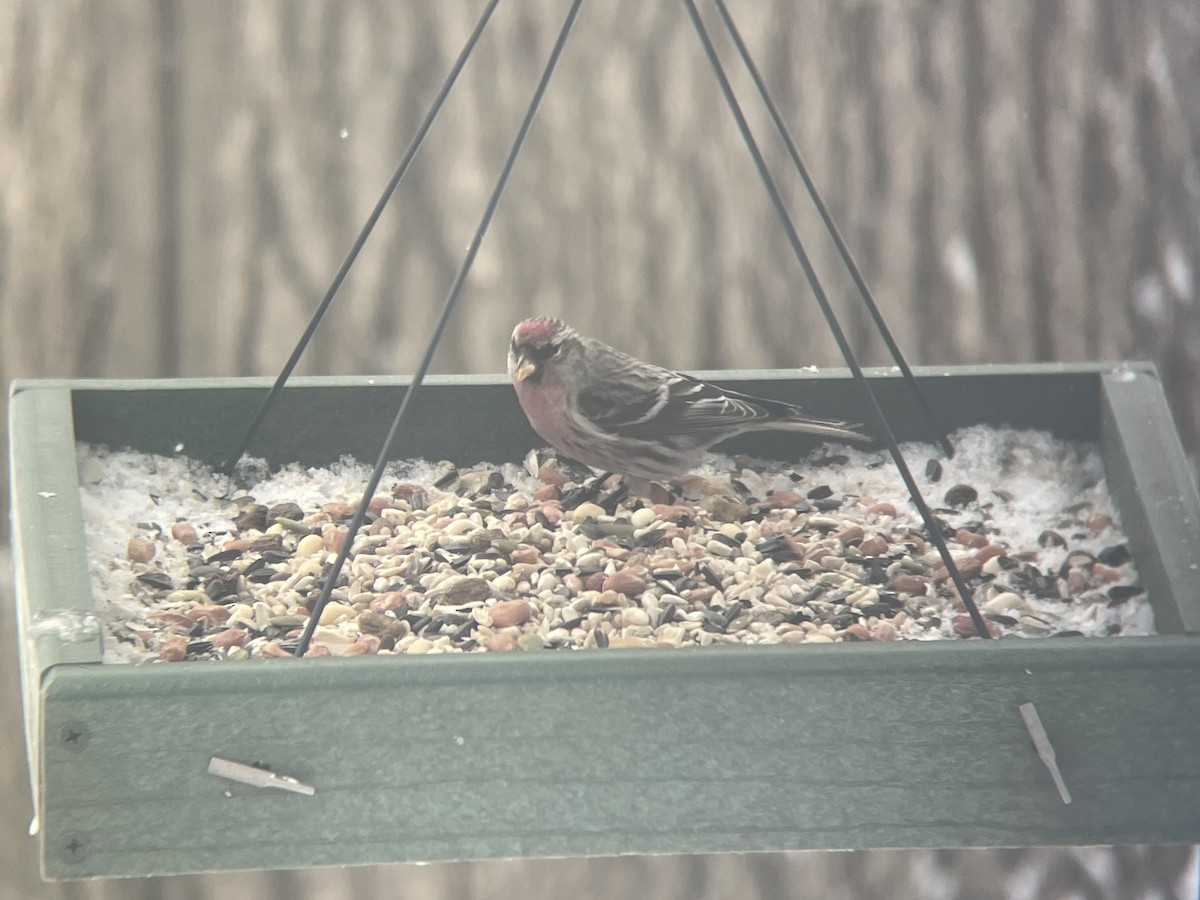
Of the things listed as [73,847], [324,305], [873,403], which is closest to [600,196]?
[324,305]

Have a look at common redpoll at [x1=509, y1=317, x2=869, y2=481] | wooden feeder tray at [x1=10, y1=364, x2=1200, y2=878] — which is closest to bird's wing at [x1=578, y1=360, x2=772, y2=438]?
common redpoll at [x1=509, y1=317, x2=869, y2=481]

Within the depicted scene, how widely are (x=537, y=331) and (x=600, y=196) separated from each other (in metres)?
0.51

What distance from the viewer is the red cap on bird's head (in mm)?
1463

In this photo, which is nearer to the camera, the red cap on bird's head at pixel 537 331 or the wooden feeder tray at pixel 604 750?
the wooden feeder tray at pixel 604 750

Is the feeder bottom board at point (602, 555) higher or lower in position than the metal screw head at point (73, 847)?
higher

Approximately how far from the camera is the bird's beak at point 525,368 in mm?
1427

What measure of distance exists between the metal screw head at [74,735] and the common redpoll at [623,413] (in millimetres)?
578

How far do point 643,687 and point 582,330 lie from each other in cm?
100

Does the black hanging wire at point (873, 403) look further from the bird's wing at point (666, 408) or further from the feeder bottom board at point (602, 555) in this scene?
the bird's wing at point (666, 408)

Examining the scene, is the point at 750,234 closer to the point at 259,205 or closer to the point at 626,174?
the point at 626,174

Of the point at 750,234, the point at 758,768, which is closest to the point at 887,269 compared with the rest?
the point at 750,234

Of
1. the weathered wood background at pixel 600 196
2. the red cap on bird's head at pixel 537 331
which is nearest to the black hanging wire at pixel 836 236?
the red cap on bird's head at pixel 537 331

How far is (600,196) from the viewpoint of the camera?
1.93 meters

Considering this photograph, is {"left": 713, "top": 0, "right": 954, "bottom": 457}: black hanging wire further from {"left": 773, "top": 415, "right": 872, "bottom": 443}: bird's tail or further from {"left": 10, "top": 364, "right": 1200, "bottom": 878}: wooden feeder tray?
{"left": 10, "top": 364, "right": 1200, "bottom": 878}: wooden feeder tray
